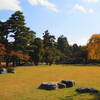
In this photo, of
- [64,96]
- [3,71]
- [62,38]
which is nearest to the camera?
[64,96]

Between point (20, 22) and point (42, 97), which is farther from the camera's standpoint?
point (20, 22)

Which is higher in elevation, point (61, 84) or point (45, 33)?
point (45, 33)

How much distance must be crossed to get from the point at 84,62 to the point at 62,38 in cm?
2174

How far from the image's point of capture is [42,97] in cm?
1290

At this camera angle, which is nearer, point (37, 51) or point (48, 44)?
point (37, 51)

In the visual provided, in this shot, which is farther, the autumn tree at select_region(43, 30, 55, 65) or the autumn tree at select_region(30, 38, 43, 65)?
the autumn tree at select_region(43, 30, 55, 65)

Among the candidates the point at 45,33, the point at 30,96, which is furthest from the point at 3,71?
the point at 45,33

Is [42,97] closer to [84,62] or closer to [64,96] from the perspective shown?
[64,96]

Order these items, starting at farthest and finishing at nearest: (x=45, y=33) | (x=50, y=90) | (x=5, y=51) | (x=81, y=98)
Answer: (x=45, y=33), (x=5, y=51), (x=50, y=90), (x=81, y=98)

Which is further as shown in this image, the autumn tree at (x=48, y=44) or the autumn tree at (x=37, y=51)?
the autumn tree at (x=48, y=44)

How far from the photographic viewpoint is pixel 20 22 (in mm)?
43938

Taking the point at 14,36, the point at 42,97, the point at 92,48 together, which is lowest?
the point at 42,97

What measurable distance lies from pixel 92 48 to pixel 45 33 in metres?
48.9

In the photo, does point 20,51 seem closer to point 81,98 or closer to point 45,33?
point 45,33
